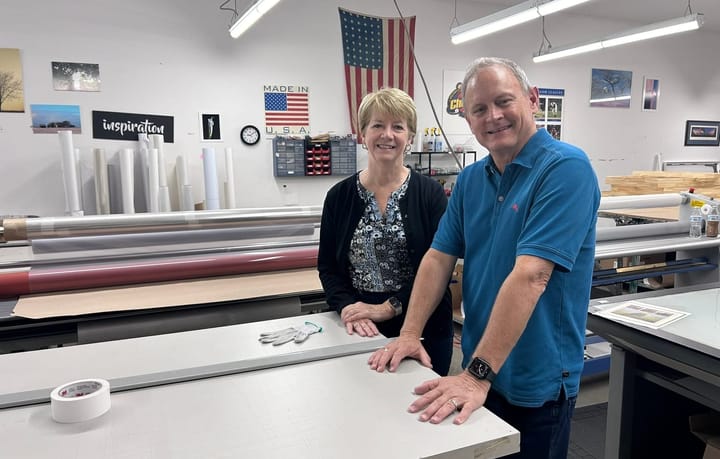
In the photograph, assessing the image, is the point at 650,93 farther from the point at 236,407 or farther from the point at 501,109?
the point at 236,407

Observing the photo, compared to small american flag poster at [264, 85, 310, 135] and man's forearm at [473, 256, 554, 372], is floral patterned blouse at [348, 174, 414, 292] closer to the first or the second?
man's forearm at [473, 256, 554, 372]

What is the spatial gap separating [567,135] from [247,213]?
5972mm

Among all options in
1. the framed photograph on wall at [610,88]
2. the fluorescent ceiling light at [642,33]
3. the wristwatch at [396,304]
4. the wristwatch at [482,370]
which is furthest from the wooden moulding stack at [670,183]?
the wristwatch at [482,370]

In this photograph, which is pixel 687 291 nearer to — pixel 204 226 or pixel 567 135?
pixel 204 226

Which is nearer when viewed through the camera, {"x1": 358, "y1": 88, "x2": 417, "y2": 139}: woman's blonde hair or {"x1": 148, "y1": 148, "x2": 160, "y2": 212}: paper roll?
{"x1": 358, "y1": 88, "x2": 417, "y2": 139}: woman's blonde hair

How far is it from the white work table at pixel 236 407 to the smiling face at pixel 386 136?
1.95 ft

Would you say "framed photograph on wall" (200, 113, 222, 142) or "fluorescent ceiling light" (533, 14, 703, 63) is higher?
"fluorescent ceiling light" (533, 14, 703, 63)

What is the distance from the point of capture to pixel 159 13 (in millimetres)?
4699

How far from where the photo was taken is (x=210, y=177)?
4.75m

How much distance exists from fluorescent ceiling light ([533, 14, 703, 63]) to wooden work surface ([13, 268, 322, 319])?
4602mm

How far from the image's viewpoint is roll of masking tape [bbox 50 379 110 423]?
996 millimetres

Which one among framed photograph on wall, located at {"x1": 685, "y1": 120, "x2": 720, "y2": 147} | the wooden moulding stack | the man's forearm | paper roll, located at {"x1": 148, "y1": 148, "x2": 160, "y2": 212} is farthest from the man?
framed photograph on wall, located at {"x1": 685, "y1": 120, "x2": 720, "y2": 147}

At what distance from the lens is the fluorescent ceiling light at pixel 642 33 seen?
4.59 m

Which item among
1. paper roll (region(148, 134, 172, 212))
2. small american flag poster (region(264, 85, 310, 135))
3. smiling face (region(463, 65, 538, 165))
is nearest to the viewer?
smiling face (region(463, 65, 538, 165))
